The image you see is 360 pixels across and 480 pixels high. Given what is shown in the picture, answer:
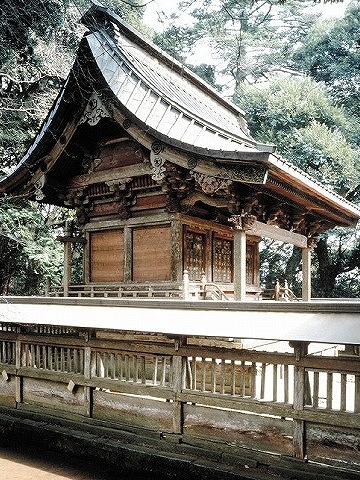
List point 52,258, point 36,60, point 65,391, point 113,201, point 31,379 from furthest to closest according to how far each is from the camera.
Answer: point 52,258, point 36,60, point 113,201, point 31,379, point 65,391

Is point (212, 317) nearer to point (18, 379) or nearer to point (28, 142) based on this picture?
point (18, 379)

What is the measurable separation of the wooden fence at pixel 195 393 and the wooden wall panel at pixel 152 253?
7.15 feet

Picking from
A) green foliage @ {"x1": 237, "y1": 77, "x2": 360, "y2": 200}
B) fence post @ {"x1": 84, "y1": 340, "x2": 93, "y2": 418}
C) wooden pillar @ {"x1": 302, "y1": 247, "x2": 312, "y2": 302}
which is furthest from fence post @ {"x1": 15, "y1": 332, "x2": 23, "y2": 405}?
green foliage @ {"x1": 237, "y1": 77, "x2": 360, "y2": 200}

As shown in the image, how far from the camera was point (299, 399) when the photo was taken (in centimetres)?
509

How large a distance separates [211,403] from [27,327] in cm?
395

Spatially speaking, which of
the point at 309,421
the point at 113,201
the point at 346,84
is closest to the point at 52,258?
the point at 113,201

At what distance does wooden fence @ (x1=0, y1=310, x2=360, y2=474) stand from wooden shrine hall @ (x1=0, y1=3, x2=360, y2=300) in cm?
250

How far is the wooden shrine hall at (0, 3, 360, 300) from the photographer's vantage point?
8.66 meters

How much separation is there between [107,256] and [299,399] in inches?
275

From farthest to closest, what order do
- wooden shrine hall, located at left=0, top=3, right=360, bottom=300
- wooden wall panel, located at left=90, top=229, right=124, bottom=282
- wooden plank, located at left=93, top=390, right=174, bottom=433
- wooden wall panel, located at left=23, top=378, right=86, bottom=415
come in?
1. wooden wall panel, located at left=90, top=229, right=124, bottom=282
2. wooden shrine hall, located at left=0, top=3, right=360, bottom=300
3. wooden wall panel, located at left=23, top=378, right=86, bottom=415
4. wooden plank, located at left=93, top=390, right=174, bottom=433

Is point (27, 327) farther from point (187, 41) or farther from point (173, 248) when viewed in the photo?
point (187, 41)

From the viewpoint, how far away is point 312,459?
16.5 ft

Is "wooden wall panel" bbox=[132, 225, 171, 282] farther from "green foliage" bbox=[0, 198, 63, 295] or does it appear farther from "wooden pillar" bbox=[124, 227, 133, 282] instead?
"green foliage" bbox=[0, 198, 63, 295]

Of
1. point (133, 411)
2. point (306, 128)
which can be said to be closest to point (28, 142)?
point (133, 411)
